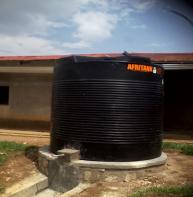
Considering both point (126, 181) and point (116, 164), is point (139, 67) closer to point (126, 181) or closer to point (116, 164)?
point (116, 164)

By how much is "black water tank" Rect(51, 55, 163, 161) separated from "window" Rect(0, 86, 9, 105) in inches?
338

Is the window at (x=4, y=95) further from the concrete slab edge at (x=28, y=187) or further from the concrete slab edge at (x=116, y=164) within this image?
the concrete slab edge at (x=116, y=164)

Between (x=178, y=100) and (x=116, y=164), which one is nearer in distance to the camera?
(x=116, y=164)

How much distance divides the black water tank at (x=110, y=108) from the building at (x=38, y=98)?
670cm

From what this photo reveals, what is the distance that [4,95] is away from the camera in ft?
51.9

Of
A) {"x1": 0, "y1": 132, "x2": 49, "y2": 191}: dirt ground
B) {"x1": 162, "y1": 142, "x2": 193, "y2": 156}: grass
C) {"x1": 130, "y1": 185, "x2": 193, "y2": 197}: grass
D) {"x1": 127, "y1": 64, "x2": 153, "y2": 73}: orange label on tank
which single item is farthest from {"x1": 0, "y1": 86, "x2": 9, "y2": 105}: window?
{"x1": 130, "y1": 185, "x2": 193, "y2": 197}: grass

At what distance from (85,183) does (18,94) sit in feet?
29.6

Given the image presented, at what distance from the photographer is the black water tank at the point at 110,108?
7.20 meters

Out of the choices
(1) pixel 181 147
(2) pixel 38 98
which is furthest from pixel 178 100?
(2) pixel 38 98

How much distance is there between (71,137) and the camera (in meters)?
7.49

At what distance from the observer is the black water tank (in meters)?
7.20

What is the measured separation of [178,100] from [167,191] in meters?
9.19

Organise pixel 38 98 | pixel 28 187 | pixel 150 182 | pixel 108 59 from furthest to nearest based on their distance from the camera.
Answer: pixel 38 98
pixel 108 59
pixel 28 187
pixel 150 182

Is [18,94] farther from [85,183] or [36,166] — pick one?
[85,183]
